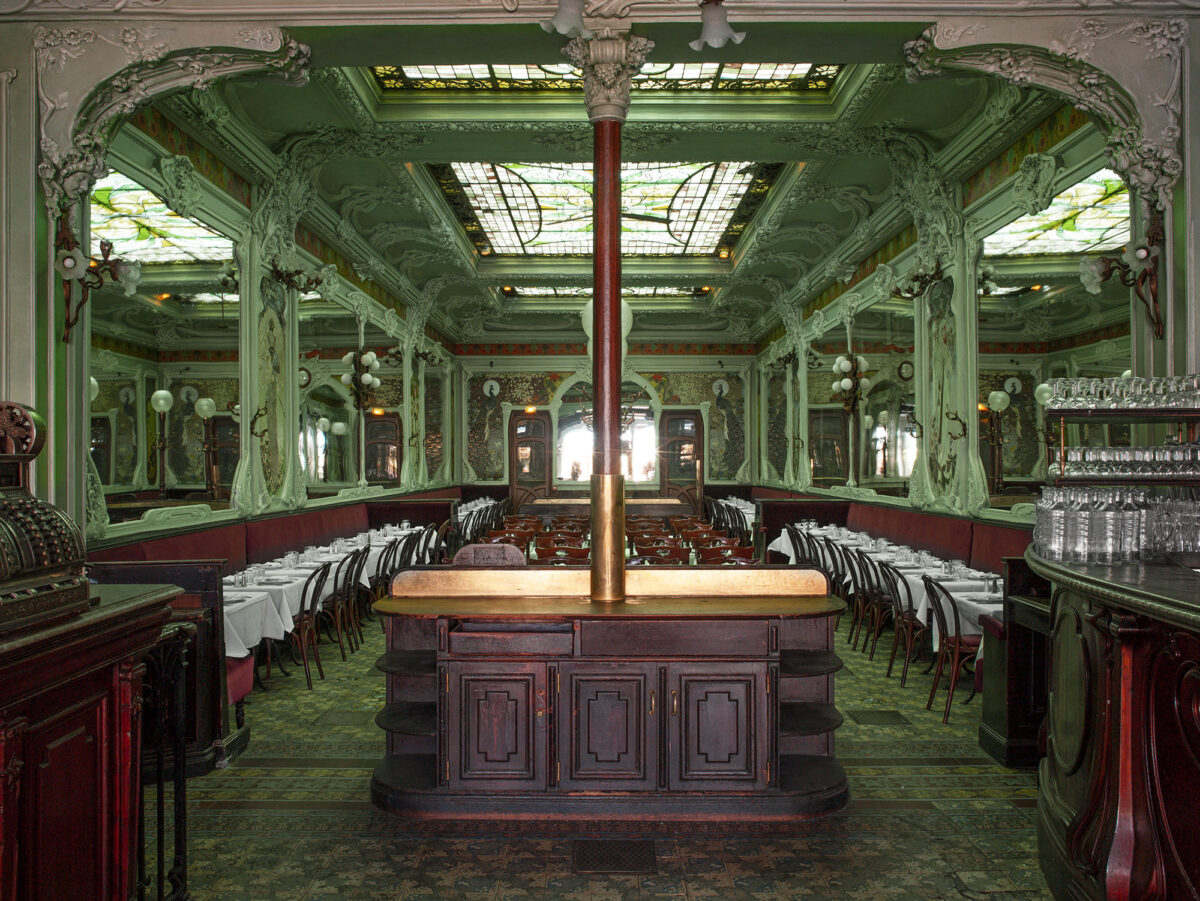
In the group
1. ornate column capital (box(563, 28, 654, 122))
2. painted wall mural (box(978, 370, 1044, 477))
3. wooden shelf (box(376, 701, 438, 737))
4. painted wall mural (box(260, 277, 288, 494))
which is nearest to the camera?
wooden shelf (box(376, 701, 438, 737))

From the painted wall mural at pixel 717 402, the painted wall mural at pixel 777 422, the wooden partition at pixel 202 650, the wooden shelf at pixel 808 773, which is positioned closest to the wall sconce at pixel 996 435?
the wooden shelf at pixel 808 773

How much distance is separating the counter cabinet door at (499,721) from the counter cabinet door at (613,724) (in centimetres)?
10

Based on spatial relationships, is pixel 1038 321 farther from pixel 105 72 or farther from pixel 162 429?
pixel 162 429

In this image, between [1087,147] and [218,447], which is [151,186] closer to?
[218,447]

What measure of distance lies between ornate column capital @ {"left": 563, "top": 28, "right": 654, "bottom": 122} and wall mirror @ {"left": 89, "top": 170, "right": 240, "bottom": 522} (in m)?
3.15

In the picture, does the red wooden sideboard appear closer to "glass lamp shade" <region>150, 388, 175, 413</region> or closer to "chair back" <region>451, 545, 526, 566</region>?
"chair back" <region>451, 545, 526, 566</region>

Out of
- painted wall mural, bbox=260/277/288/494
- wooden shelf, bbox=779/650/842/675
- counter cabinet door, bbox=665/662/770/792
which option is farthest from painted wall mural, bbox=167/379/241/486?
wooden shelf, bbox=779/650/842/675

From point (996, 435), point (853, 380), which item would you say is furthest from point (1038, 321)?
point (853, 380)

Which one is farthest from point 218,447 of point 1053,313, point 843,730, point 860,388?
point 860,388

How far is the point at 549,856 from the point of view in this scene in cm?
305

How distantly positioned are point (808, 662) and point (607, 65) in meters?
3.18

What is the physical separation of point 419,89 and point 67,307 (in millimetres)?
3769

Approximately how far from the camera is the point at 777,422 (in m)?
14.5

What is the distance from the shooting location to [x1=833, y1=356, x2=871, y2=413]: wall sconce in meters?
9.95
